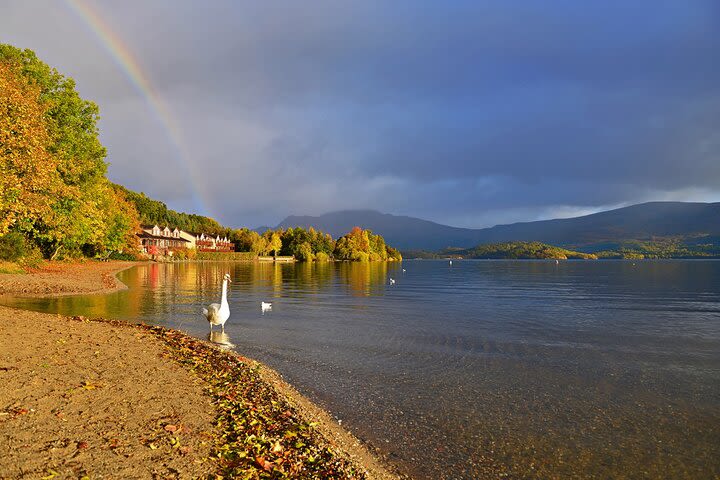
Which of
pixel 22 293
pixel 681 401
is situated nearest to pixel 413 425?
pixel 681 401

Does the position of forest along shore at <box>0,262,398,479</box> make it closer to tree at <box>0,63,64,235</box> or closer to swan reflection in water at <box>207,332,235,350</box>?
swan reflection in water at <box>207,332,235,350</box>

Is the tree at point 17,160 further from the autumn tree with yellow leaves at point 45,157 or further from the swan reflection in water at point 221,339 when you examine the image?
the swan reflection in water at point 221,339

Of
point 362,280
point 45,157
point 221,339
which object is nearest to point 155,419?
point 221,339

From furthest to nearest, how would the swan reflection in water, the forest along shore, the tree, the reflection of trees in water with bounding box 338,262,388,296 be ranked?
the reflection of trees in water with bounding box 338,262,388,296 → the tree → the swan reflection in water → the forest along shore

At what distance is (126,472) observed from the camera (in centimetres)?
600

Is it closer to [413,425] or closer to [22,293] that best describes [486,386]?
[413,425]

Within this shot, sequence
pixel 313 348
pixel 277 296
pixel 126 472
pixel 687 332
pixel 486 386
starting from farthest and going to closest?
1. pixel 277 296
2. pixel 687 332
3. pixel 313 348
4. pixel 486 386
5. pixel 126 472

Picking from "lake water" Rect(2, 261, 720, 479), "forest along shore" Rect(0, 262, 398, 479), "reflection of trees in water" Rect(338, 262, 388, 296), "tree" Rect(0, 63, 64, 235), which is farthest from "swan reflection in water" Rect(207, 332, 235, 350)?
"reflection of trees in water" Rect(338, 262, 388, 296)

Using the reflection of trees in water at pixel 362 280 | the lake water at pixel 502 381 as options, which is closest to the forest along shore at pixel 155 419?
the lake water at pixel 502 381

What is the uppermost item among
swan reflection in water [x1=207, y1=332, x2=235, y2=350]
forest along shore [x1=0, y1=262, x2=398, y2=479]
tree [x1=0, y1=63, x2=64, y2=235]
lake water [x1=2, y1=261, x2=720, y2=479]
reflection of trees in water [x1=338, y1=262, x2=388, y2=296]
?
tree [x1=0, y1=63, x2=64, y2=235]

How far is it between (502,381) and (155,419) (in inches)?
390

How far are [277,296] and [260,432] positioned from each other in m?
31.4

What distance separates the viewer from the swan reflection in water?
17.1m

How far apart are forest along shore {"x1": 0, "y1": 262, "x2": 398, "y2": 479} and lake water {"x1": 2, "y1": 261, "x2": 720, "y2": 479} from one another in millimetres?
1442
